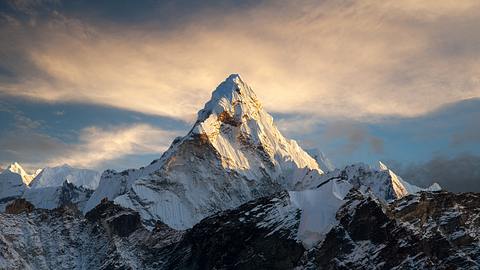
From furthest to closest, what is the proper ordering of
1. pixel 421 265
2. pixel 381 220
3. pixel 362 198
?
1. pixel 362 198
2. pixel 381 220
3. pixel 421 265

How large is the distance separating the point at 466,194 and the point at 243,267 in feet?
214

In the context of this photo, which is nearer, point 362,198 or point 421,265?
point 421,265

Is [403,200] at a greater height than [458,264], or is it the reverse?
[403,200]

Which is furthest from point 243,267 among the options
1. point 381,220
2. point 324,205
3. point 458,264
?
point 458,264

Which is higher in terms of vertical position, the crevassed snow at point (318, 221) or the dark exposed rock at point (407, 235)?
the crevassed snow at point (318, 221)

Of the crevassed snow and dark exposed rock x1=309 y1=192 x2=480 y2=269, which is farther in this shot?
the crevassed snow

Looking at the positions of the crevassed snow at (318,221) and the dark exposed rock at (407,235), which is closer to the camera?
the dark exposed rock at (407,235)

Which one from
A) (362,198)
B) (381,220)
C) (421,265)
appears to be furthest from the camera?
(362,198)

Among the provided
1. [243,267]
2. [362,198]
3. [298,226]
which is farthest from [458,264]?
[243,267]

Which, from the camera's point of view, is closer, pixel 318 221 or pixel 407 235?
pixel 407 235

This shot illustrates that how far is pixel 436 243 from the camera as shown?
557 feet

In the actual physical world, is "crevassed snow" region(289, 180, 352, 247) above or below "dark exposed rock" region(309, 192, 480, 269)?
above

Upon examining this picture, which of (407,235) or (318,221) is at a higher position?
(318,221)

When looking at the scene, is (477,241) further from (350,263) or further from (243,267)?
(243,267)
